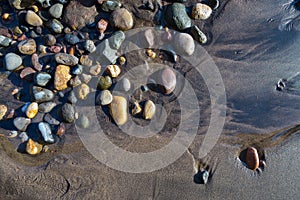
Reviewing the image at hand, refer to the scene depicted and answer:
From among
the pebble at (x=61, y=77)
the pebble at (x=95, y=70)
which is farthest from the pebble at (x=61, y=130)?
the pebble at (x=95, y=70)

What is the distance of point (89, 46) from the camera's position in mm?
3895

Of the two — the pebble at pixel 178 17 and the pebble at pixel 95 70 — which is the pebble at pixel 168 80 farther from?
the pebble at pixel 95 70

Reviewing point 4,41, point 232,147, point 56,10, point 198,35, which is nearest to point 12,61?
point 4,41

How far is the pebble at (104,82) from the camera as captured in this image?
3.88 m

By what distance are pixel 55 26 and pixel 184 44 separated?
1477 millimetres

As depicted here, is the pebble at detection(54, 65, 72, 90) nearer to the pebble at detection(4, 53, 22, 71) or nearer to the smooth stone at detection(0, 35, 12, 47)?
the pebble at detection(4, 53, 22, 71)

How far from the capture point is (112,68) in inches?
153

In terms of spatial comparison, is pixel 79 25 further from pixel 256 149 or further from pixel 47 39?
pixel 256 149

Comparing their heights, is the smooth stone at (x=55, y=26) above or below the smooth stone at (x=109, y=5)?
below

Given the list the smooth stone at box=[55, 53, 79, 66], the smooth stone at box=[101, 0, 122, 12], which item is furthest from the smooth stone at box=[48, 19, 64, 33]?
the smooth stone at box=[101, 0, 122, 12]

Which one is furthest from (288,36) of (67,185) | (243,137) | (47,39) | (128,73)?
(67,185)

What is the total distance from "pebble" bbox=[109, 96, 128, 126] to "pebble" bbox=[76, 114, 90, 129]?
289 mm

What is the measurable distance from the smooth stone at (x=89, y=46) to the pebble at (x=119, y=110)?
1.96 ft

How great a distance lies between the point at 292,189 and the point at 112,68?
7.79ft
